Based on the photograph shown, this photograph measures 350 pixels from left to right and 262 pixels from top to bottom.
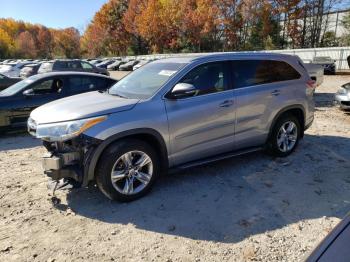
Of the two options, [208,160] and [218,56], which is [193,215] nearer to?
[208,160]

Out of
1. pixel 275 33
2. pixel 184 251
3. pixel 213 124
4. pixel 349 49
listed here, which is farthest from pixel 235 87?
pixel 275 33

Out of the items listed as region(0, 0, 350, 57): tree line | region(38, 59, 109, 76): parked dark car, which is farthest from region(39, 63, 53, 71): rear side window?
region(0, 0, 350, 57): tree line

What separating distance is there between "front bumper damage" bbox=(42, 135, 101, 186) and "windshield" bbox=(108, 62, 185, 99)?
0.99m

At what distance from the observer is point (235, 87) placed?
16.1 ft

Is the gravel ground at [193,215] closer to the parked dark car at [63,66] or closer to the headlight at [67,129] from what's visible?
the headlight at [67,129]

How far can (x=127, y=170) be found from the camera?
4.06 m

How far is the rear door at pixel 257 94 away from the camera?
4.96 meters

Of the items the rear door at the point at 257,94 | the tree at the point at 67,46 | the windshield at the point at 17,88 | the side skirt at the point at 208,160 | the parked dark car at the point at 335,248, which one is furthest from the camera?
the tree at the point at 67,46

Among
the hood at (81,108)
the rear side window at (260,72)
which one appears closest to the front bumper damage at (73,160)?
the hood at (81,108)

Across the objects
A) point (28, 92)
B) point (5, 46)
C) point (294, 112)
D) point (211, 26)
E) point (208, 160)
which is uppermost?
point (211, 26)

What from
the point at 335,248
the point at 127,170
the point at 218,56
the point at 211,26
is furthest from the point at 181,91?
the point at 211,26

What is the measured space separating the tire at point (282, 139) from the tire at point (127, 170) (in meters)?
2.24

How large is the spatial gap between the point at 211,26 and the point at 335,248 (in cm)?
4399

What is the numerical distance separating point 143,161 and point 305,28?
136 feet
